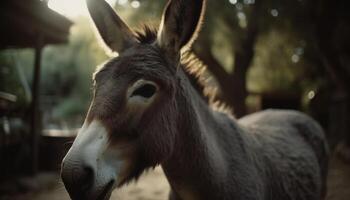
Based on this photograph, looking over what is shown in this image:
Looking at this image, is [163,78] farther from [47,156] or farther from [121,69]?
[47,156]

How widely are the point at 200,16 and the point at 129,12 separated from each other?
856 cm

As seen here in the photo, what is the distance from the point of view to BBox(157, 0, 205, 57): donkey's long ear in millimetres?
1802

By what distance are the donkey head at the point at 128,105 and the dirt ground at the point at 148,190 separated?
11.2 ft

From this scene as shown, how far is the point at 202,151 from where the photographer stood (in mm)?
2021

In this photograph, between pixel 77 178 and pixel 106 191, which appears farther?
pixel 106 191

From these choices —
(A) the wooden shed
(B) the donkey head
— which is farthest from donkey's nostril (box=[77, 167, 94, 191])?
(A) the wooden shed

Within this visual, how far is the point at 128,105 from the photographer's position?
1652mm

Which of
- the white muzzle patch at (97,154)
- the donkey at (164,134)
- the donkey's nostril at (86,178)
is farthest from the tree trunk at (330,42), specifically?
the donkey's nostril at (86,178)

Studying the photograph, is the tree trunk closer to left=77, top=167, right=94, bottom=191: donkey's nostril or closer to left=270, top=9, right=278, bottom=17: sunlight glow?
left=270, top=9, right=278, bottom=17: sunlight glow

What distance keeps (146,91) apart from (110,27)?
51 centimetres

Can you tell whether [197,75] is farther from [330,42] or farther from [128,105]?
[330,42]

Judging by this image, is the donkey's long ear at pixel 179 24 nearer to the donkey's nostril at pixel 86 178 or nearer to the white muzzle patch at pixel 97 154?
the white muzzle patch at pixel 97 154

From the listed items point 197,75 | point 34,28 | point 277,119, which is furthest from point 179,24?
point 34,28

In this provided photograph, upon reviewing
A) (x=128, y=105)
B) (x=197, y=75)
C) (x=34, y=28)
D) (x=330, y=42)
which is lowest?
(x=330, y=42)
